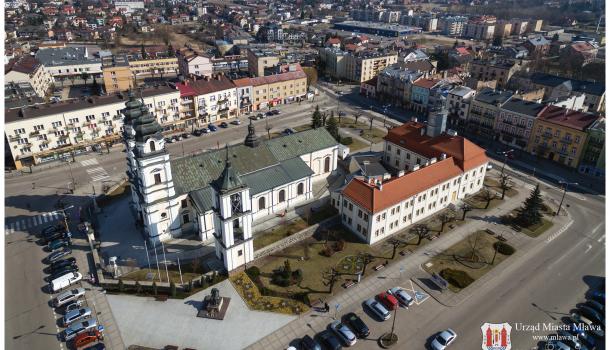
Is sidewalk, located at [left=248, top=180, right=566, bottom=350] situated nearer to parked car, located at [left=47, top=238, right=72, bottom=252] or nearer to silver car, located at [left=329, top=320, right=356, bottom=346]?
silver car, located at [left=329, top=320, right=356, bottom=346]

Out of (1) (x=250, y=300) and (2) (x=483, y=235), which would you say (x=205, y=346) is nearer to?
(1) (x=250, y=300)

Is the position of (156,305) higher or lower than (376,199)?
lower

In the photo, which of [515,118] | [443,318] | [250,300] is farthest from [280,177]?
[515,118]

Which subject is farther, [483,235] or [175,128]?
[175,128]

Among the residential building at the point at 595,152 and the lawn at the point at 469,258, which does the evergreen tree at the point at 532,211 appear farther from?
the residential building at the point at 595,152

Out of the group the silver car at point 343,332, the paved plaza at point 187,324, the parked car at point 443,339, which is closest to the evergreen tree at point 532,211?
the parked car at point 443,339
